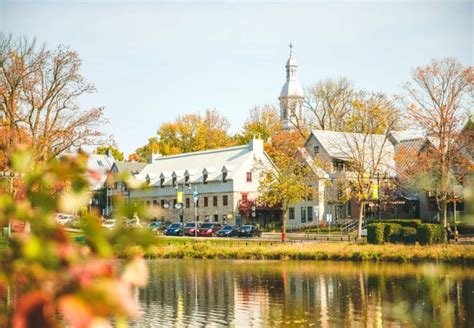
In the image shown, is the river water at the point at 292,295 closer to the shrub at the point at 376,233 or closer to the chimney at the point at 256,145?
the shrub at the point at 376,233

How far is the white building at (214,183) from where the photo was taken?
73438 mm

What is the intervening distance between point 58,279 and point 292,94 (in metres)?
111

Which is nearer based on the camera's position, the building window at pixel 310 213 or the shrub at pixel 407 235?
the shrub at pixel 407 235

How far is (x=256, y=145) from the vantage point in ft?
245

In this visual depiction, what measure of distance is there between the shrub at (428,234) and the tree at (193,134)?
58120 millimetres

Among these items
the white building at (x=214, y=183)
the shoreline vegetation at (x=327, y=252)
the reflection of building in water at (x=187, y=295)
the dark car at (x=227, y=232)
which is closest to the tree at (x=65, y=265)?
the reflection of building in water at (x=187, y=295)

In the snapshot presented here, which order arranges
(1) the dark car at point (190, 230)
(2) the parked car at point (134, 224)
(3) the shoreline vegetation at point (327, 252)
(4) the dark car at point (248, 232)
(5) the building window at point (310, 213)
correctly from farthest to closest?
(5) the building window at point (310, 213), (1) the dark car at point (190, 230), (4) the dark car at point (248, 232), (3) the shoreline vegetation at point (327, 252), (2) the parked car at point (134, 224)

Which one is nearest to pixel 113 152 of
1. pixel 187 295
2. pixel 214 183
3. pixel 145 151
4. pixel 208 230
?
pixel 145 151

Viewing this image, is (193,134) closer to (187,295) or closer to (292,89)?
(292,89)

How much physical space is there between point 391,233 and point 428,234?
2321 mm

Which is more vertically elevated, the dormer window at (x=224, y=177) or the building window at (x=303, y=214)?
the dormer window at (x=224, y=177)

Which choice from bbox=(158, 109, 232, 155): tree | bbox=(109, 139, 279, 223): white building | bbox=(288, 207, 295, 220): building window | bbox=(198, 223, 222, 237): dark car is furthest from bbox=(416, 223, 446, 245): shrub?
bbox=(158, 109, 232, 155): tree

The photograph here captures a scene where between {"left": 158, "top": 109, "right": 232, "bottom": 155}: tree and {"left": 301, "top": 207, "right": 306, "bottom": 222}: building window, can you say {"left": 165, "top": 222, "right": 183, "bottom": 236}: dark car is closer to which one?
{"left": 301, "top": 207, "right": 306, "bottom": 222}: building window

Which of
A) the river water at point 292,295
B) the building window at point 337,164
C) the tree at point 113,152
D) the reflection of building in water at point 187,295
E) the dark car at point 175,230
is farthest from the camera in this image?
the tree at point 113,152
